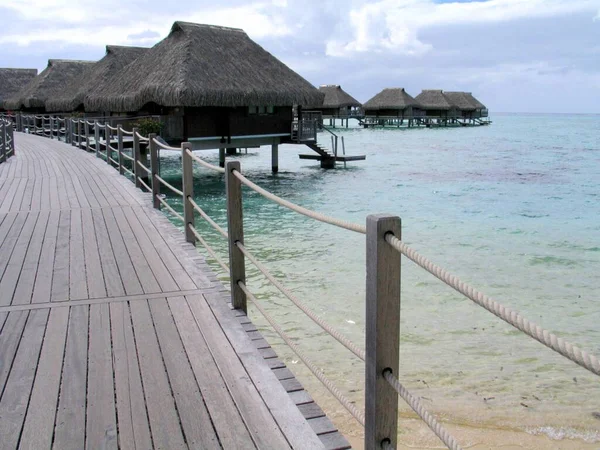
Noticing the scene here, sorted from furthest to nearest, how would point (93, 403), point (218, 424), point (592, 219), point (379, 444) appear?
point (592, 219) → point (93, 403) → point (218, 424) → point (379, 444)

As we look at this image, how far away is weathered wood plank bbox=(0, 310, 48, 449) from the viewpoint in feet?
7.69

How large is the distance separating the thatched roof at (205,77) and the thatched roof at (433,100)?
134 ft

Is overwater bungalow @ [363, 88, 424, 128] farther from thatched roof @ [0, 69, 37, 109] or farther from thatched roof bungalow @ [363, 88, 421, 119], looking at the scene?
thatched roof @ [0, 69, 37, 109]

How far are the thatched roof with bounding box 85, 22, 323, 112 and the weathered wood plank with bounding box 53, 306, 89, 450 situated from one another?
16.3 metres

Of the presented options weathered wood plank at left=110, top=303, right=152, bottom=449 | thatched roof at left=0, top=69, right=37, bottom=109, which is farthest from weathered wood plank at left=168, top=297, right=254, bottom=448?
thatched roof at left=0, top=69, right=37, bottom=109

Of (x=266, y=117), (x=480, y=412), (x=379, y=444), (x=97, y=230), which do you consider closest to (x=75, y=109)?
(x=266, y=117)

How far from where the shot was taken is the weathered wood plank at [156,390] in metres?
2.29

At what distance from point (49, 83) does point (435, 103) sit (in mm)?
41221

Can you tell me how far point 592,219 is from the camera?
15062mm

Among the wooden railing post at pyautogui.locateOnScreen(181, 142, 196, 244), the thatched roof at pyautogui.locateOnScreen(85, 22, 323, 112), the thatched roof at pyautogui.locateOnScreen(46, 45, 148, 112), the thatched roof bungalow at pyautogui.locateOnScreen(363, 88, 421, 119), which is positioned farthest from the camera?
the thatched roof bungalow at pyautogui.locateOnScreen(363, 88, 421, 119)

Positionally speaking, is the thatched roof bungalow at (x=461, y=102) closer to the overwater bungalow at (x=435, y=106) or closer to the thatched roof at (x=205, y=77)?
the overwater bungalow at (x=435, y=106)

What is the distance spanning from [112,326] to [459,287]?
95.7 inches

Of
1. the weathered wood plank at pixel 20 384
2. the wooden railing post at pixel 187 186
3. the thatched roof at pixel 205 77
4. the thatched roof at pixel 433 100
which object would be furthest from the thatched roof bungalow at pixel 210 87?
the thatched roof at pixel 433 100

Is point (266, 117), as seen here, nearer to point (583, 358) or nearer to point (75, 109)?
point (75, 109)
